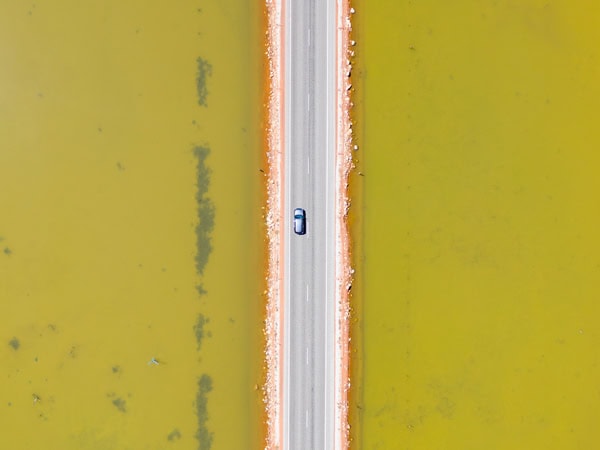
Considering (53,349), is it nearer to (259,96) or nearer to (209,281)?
(209,281)

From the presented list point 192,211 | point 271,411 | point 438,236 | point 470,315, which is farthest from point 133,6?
point 470,315

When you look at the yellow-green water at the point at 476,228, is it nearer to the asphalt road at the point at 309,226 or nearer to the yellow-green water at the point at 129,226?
the asphalt road at the point at 309,226

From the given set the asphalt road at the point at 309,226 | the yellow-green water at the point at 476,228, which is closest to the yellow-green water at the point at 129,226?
the asphalt road at the point at 309,226

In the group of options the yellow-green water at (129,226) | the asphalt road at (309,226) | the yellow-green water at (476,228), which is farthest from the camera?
the yellow-green water at (476,228)

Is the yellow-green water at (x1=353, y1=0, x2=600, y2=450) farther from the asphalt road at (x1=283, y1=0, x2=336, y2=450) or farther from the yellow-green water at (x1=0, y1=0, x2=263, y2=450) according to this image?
the yellow-green water at (x1=0, y1=0, x2=263, y2=450)

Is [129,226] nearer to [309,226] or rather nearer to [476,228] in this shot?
[309,226]

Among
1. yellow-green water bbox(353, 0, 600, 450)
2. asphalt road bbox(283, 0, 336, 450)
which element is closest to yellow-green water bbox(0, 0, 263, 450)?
asphalt road bbox(283, 0, 336, 450)

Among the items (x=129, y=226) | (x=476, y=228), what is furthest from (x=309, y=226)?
(x=129, y=226)
